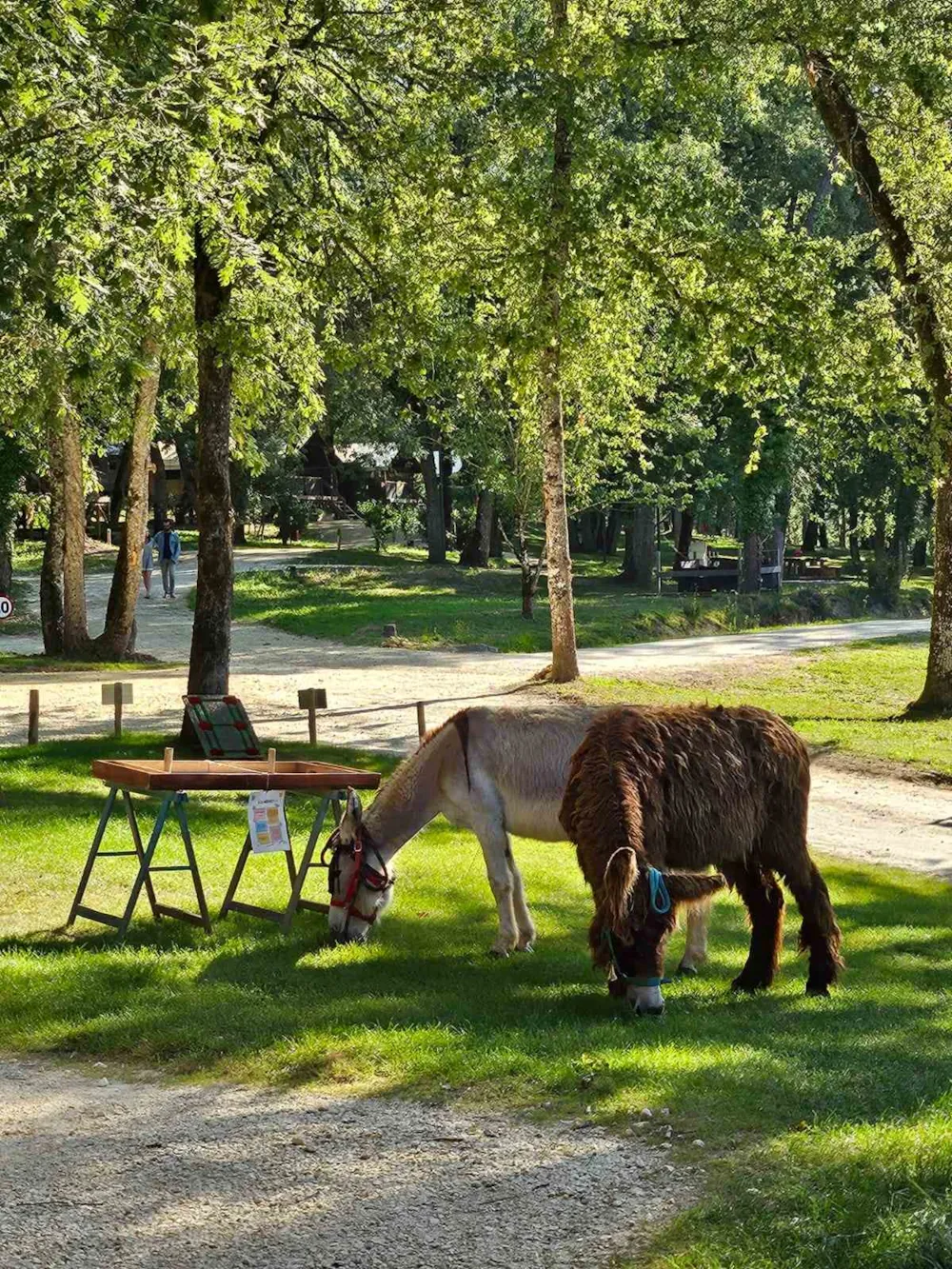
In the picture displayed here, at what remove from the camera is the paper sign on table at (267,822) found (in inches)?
394

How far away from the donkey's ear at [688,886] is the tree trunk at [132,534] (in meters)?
19.2

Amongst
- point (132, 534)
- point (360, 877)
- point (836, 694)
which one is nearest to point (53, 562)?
point (132, 534)

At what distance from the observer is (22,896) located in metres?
11.1

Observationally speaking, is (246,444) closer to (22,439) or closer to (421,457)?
(22,439)

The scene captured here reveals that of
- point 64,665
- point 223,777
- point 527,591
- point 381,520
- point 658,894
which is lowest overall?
point 64,665

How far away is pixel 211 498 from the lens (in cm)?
1709

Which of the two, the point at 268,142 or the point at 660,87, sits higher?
the point at 660,87

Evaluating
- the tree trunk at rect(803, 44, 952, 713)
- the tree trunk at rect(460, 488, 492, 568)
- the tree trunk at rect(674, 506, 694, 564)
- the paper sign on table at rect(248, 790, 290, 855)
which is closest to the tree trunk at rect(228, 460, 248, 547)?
the tree trunk at rect(460, 488, 492, 568)

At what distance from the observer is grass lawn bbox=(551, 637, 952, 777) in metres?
20.1

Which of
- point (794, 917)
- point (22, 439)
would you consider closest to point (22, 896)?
point (794, 917)

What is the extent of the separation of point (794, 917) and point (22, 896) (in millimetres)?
5709

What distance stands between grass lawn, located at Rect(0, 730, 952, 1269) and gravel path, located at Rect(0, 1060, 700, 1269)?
26 cm

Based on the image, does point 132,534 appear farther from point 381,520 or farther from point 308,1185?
point 381,520

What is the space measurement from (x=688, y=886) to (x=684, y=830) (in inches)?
24.7
